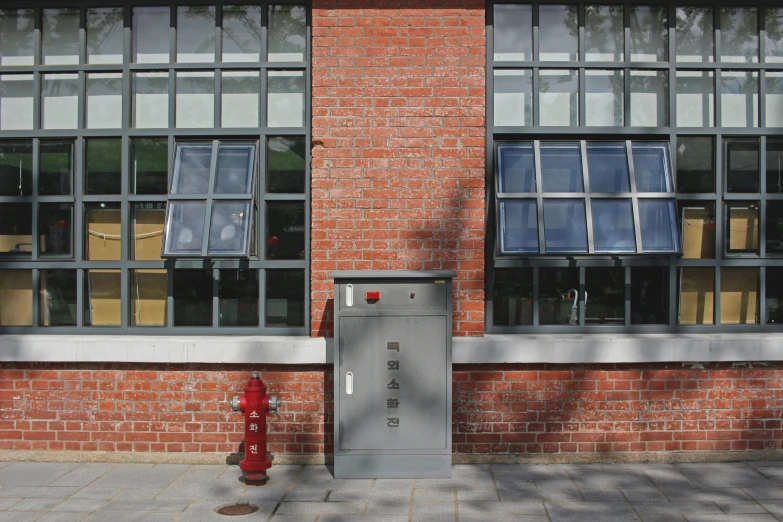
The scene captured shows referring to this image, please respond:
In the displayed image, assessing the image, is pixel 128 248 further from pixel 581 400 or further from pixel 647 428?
pixel 647 428

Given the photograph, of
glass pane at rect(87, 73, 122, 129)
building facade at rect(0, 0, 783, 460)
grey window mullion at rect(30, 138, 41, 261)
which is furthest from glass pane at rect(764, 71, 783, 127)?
grey window mullion at rect(30, 138, 41, 261)

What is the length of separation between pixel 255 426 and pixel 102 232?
260 cm

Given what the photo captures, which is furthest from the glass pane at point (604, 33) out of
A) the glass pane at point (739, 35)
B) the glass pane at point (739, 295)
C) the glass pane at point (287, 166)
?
the glass pane at point (287, 166)

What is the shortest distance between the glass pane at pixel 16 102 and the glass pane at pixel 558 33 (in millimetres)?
5108

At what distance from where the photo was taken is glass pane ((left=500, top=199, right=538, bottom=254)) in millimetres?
6793

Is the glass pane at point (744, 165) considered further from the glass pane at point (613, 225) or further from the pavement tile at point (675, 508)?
the pavement tile at point (675, 508)

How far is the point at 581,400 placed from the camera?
6793 millimetres

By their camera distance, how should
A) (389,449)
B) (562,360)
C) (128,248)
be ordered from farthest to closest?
(128,248)
(562,360)
(389,449)

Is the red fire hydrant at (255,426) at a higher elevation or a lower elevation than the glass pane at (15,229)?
lower

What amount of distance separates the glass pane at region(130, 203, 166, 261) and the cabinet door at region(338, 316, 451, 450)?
2.22 meters

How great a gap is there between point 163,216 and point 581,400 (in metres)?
4.40

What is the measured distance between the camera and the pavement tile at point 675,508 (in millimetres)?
5559

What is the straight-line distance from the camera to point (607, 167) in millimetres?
6996

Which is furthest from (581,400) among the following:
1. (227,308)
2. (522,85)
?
(227,308)
